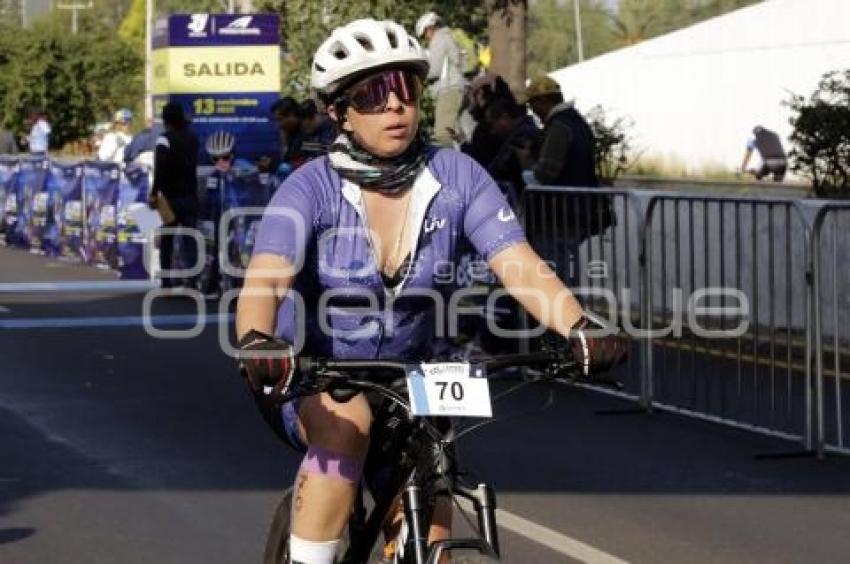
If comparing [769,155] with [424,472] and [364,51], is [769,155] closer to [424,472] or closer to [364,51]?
[364,51]

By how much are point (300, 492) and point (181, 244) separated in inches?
629

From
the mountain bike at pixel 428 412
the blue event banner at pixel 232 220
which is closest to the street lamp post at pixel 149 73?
the blue event banner at pixel 232 220

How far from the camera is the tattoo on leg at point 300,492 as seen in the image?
528cm

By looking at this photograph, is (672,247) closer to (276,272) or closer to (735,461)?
(735,461)

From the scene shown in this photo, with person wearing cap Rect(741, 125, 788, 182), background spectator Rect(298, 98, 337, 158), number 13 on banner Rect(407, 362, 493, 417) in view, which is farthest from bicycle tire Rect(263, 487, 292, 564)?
person wearing cap Rect(741, 125, 788, 182)

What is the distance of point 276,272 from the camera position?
5246 millimetres

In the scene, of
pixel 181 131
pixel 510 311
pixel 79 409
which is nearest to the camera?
pixel 79 409

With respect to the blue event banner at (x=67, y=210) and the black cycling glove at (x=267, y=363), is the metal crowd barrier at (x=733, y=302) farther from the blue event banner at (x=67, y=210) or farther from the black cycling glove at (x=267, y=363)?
the blue event banner at (x=67, y=210)

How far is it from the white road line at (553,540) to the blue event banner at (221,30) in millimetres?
20184

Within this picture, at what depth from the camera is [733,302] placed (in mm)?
12148

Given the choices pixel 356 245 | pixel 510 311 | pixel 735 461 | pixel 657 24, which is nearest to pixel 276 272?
pixel 356 245

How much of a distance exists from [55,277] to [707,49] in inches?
1306

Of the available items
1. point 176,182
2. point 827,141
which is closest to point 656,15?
point 176,182

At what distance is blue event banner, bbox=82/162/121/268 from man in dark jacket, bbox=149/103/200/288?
10.7 feet
